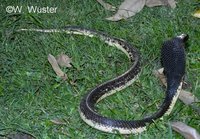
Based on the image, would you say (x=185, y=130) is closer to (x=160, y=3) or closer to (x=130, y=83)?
(x=130, y=83)

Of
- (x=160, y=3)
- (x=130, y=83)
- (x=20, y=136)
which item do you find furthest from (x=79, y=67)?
(x=160, y=3)

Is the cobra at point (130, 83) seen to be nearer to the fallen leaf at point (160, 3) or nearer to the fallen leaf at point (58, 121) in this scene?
the fallen leaf at point (58, 121)

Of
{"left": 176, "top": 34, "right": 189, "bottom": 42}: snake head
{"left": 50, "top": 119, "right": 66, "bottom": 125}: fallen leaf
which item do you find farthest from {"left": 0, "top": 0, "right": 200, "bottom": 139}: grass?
{"left": 176, "top": 34, "right": 189, "bottom": 42}: snake head

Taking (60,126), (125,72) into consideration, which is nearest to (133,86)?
(125,72)

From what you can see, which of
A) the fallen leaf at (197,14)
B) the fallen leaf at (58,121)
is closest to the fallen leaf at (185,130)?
the fallen leaf at (58,121)

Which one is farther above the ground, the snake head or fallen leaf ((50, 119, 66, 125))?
the snake head

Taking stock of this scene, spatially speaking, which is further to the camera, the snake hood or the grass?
the snake hood

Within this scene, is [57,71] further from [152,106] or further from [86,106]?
[152,106]

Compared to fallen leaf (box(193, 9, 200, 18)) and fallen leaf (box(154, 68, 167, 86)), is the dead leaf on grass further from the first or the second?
fallen leaf (box(154, 68, 167, 86))

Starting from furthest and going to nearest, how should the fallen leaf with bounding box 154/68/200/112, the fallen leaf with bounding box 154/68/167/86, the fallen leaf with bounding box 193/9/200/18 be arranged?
the fallen leaf with bounding box 193/9/200/18, the fallen leaf with bounding box 154/68/167/86, the fallen leaf with bounding box 154/68/200/112
